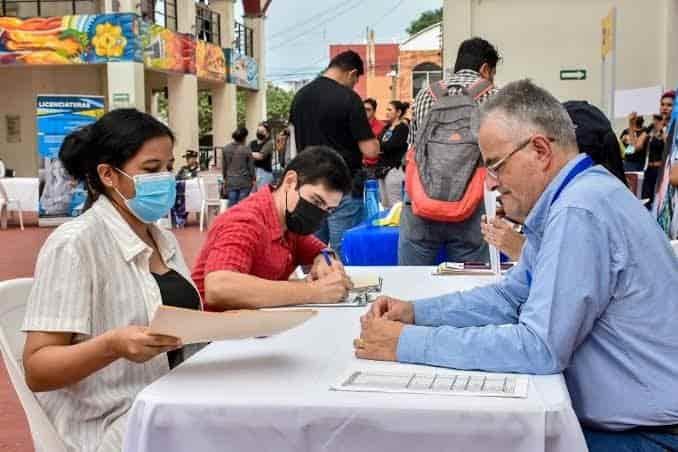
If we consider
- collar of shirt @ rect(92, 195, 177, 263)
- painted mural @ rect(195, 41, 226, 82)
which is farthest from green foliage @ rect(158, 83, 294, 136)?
collar of shirt @ rect(92, 195, 177, 263)

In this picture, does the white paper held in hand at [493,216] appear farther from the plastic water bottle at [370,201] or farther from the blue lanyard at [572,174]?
the plastic water bottle at [370,201]

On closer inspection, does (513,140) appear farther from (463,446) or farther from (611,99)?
(611,99)

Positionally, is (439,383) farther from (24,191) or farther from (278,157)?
(24,191)

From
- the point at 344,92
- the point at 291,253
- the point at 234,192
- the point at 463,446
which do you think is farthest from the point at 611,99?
the point at 234,192

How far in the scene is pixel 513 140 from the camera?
203cm

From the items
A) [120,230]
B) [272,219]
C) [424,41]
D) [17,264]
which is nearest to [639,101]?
[272,219]

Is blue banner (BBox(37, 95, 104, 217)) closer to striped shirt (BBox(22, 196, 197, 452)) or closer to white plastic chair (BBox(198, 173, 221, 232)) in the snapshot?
white plastic chair (BBox(198, 173, 221, 232))

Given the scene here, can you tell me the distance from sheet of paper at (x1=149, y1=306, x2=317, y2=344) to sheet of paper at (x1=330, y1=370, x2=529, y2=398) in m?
0.17

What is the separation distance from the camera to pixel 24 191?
631 inches

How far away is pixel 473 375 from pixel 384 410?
0.28 metres

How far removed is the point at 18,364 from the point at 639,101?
7718 mm

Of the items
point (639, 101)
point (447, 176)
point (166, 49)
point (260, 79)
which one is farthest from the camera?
point (260, 79)

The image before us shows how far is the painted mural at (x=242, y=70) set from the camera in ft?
95.5

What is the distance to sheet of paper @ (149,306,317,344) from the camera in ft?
5.69
